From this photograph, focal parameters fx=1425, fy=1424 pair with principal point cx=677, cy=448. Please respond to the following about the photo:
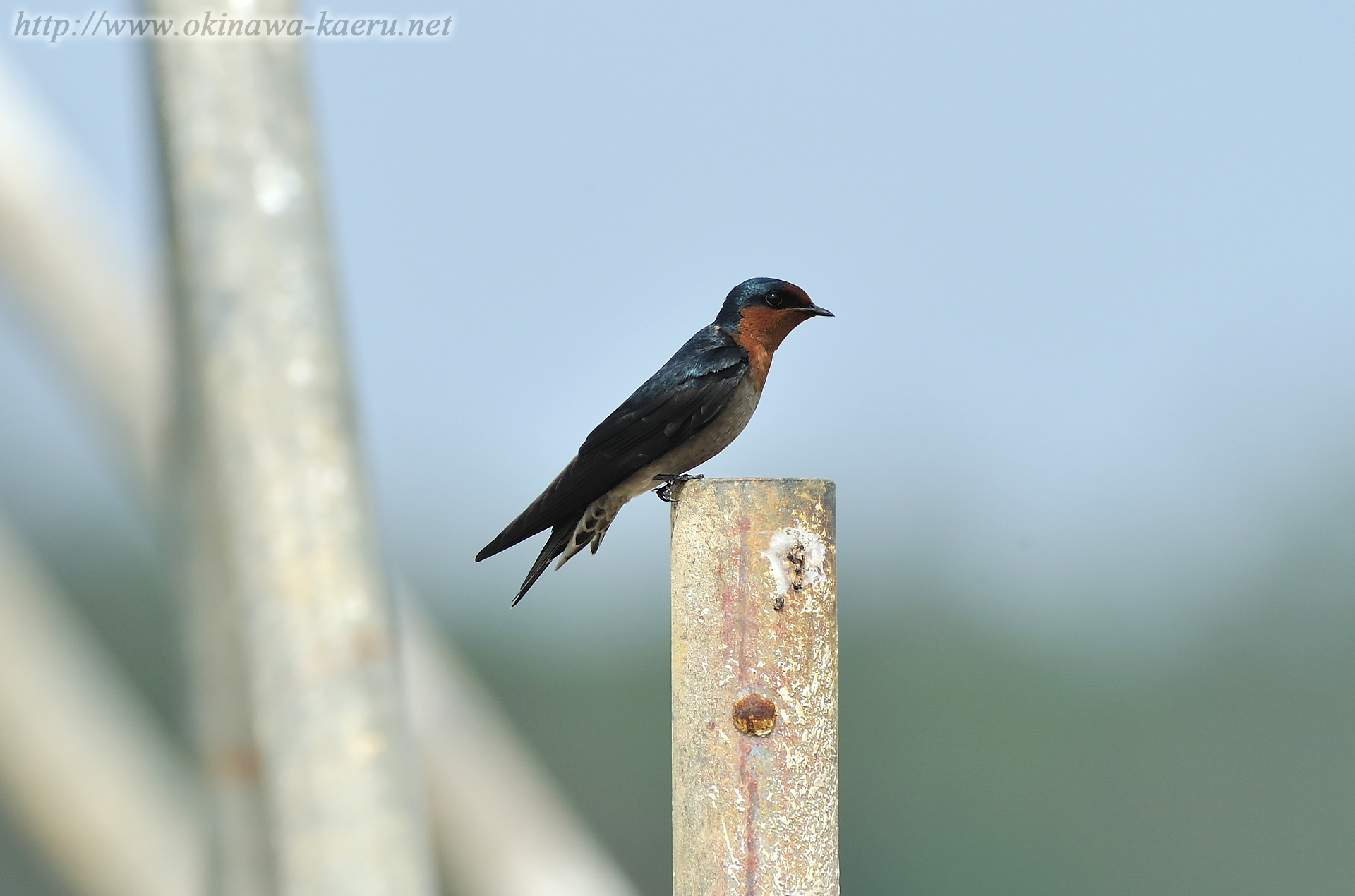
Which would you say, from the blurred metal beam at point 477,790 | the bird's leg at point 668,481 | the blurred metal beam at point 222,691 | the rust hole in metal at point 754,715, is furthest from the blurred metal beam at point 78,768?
the bird's leg at point 668,481

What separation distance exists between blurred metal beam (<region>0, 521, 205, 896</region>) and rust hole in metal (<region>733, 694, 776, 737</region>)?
275 centimetres

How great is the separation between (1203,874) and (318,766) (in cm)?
5432

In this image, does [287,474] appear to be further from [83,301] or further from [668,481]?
[668,481]

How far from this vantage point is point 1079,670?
59875 mm

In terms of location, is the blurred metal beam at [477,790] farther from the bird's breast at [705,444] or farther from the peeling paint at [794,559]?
the bird's breast at [705,444]

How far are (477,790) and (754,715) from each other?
2.67m

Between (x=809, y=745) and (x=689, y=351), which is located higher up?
(x=689, y=351)

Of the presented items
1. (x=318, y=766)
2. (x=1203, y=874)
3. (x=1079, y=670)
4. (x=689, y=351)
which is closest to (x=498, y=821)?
(x=318, y=766)

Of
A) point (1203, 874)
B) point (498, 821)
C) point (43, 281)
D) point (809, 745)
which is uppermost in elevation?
point (43, 281)

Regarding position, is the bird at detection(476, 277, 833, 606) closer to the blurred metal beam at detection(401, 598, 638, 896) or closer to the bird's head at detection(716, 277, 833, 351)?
the bird's head at detection(716, 277, 833, 351)

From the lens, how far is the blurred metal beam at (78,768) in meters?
1.02

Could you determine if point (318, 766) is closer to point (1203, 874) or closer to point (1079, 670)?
point (1203, 874)

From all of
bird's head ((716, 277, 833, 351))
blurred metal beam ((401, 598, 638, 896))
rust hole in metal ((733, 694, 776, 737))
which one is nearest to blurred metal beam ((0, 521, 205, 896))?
blurred metal beam ((401, 598, 638, 896))

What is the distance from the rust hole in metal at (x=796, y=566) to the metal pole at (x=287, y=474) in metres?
2.80
